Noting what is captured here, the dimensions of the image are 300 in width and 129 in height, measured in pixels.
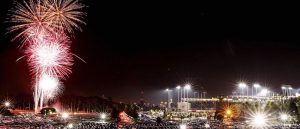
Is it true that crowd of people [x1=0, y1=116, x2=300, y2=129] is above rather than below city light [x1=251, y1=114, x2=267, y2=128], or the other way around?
above

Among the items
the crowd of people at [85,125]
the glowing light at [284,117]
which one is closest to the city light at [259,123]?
the crowd of people at [85,125]

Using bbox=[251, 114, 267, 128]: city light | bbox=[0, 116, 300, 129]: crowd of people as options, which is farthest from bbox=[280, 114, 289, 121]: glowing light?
bbox=[0, 116, 300, 129]: crowd of people

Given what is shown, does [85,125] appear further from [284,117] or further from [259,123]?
[284,117]

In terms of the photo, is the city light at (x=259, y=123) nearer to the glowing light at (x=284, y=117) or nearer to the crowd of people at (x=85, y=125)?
the crowd of people at (x=85, y=125)

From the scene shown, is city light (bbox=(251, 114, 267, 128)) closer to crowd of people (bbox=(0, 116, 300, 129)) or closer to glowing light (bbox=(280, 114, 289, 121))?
crowd of people (bbox=(0, 116, 300, 129))

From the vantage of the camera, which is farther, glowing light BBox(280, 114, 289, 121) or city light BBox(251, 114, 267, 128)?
glowing light BBox(280, 114, 289, 121)

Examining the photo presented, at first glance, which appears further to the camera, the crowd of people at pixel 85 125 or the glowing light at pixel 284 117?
the glowing light at pixel 284 117

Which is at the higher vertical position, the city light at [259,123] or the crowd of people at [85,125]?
the crowd of people at [85,125]

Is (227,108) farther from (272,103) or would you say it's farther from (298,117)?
(298,117)

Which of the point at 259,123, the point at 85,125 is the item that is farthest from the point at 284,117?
the point at 85,125

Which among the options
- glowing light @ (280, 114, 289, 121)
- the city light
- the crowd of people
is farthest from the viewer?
glowing light @ (280, 114, 289, 121)

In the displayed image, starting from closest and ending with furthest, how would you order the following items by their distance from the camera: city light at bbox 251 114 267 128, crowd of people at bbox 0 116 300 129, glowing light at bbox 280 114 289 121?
crowd of people at bbox 0 116 300 129 → city light at bbox 251 114 267 128 → glowing light at bbox 280 114 289 121
